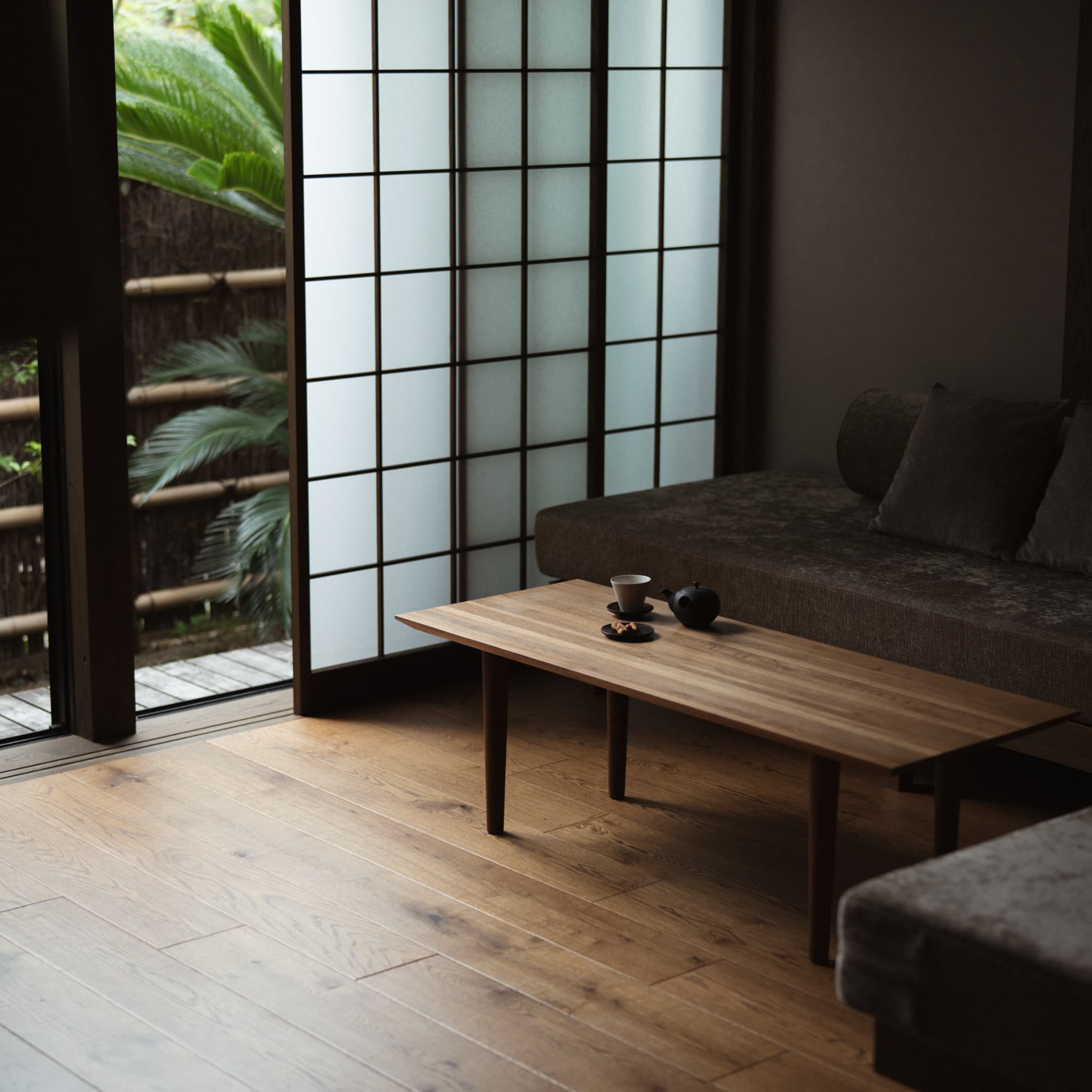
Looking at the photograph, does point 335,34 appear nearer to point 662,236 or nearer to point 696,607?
point 662,236

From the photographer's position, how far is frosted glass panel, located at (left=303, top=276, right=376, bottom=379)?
378 centimetres

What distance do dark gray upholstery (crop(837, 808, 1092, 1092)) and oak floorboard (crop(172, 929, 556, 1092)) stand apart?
597 mm

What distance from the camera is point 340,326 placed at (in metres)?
3.83

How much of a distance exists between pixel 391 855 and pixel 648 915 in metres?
0.58

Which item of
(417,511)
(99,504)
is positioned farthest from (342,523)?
(99,504)

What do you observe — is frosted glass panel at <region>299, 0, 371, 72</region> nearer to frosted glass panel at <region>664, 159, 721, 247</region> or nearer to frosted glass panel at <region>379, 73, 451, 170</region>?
frosted glass panel at <region>379, 73, 451, 170</region>

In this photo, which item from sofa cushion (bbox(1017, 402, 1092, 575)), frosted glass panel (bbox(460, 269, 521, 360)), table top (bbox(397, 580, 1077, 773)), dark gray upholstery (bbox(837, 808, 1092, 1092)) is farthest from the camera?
frosted glass panel (bbox(460, 269, 521, 360))

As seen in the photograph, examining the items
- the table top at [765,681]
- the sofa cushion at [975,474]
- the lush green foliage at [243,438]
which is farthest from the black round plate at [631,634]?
the lush green foliage at [243,438]

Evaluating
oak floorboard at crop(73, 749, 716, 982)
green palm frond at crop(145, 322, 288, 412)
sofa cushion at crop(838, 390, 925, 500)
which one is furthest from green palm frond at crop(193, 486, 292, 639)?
sofa cushion at crop(838, 390, 925, 500)

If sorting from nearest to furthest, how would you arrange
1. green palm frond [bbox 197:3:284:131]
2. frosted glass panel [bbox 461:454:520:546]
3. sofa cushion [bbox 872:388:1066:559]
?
sofa cushion [bbox 872:388:1066:559]
frosted glass panel [bbox 461:454:520:546]
green palm frond [bbox 197:3:284:131]

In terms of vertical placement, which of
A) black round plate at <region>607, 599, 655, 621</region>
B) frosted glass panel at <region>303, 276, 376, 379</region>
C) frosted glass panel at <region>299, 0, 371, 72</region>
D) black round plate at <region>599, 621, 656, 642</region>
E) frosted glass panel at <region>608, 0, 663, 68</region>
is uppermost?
frosted glass panel at <region>608, 0, 663, 68</region>

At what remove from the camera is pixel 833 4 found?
4.25 meters

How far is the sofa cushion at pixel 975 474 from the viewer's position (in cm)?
350

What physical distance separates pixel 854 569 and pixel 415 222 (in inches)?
60.8
